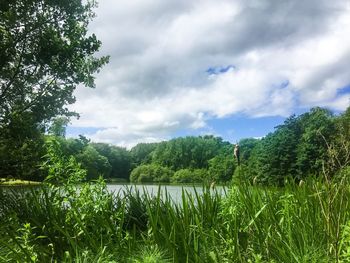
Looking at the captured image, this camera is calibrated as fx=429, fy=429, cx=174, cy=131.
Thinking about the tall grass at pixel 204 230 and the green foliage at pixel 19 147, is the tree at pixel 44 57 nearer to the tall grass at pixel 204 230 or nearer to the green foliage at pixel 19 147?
the green foliage at pixel 19 147

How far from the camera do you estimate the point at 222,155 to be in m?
62.4

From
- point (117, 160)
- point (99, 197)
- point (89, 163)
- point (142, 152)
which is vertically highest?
point (142, 152)

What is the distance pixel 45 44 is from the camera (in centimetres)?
1127

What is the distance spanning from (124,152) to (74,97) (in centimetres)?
10392

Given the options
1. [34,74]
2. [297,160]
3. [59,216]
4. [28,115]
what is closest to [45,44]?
[34,74]

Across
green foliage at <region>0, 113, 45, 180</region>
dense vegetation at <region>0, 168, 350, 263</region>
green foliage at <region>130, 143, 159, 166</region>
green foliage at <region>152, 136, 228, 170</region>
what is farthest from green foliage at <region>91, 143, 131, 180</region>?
dense vegetation at <region>0, 168, 350, 263</region>

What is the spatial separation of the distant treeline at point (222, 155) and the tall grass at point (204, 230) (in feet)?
1.12

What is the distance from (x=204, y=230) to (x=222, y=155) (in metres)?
59.1

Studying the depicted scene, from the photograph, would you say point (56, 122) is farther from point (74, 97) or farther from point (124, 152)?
point (124, 152)

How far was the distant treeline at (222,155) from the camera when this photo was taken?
5.16m

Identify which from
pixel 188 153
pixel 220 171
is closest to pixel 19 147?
pixel 220 171

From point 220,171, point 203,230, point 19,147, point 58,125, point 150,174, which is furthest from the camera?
point 150,174

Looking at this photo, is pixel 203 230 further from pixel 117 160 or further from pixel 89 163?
pixel 117 160

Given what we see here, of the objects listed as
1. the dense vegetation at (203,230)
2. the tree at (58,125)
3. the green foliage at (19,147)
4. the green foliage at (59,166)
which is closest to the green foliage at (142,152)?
the tree at (58,125)
